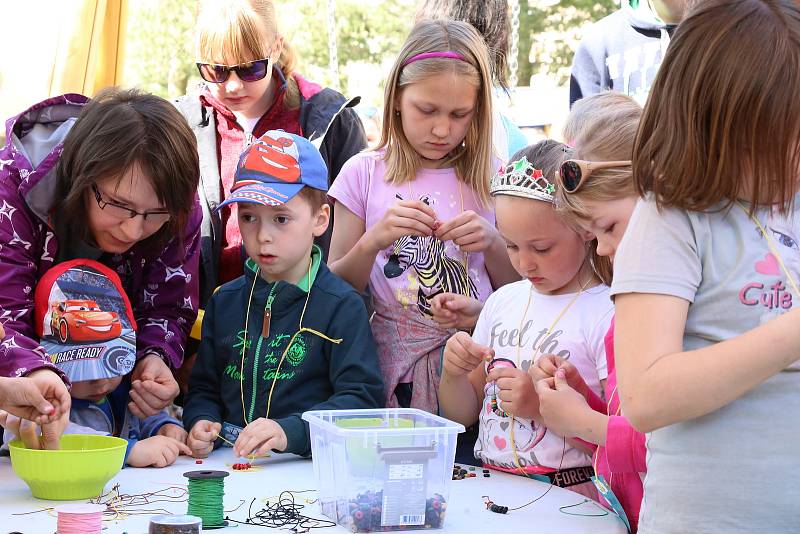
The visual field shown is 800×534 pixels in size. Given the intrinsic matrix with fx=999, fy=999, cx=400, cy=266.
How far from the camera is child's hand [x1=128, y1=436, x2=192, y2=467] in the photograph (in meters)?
2.37

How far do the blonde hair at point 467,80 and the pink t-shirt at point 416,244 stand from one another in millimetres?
36

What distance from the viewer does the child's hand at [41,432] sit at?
2109 millimetres

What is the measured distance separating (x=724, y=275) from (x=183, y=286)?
1713 mm

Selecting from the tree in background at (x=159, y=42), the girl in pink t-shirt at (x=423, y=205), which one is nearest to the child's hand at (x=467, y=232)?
the girl in pink t-shirt at (x=423, y=205)

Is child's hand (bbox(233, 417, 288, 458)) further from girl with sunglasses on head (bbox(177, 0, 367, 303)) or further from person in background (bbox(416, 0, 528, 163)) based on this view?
person in background (bbox(416, 0, 528, 163))

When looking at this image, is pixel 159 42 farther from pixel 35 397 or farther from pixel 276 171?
pixel 35 397

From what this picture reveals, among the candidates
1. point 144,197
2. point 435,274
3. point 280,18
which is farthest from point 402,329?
point 280,18

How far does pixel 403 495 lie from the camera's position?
6.14ft

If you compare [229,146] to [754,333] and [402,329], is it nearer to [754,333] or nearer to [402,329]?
[402,329]

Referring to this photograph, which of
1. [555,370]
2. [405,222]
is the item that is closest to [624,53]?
[405,222]

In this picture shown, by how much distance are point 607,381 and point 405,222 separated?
30.6 inches

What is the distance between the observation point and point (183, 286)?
2.86 m

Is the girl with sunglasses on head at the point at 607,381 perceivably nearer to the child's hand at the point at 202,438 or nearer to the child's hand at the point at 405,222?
the child's hand at the point at 405,222

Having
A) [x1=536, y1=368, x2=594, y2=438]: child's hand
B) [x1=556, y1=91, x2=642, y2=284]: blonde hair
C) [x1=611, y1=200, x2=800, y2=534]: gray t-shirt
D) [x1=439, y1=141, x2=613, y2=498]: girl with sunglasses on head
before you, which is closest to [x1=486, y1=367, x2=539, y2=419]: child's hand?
[x1=439, y1=141, x2=613, y2=498]: girl with sunglasses on head
